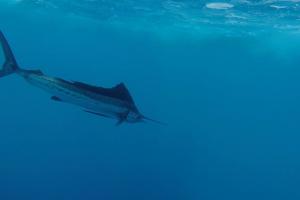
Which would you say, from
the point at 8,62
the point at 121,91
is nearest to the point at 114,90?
the point at 121,91

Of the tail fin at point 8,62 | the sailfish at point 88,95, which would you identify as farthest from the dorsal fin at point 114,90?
the tail fin at point 8,62

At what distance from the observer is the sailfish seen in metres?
4.35

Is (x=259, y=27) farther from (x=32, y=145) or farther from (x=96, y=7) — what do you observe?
(x=32, y=145)

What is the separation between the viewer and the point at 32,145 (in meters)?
33.8

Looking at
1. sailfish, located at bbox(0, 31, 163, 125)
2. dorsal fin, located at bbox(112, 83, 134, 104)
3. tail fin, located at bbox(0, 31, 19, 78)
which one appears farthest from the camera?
tail fin, located at bbox(0, 31, 19, 78)

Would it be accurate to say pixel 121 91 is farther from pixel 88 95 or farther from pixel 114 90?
pixel 88 95

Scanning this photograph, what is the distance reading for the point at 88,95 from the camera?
4379 millimetres

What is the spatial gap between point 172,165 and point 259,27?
13.2 metres

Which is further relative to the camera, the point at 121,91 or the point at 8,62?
the point at 8,62

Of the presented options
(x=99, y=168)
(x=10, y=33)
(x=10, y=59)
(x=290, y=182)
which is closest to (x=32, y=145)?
(x=99, y=168)

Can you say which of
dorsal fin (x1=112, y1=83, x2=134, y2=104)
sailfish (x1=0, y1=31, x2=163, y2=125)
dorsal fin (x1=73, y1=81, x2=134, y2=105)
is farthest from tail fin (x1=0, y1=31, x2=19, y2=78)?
A: dorsal fin (x1=112, y1=83, x2=134, y2=104)

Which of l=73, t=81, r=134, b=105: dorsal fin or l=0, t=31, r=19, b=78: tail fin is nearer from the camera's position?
l=73, t=81, r=134, b=105: dorsal fin

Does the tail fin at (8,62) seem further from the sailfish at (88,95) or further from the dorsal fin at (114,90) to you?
the dorsal fin at (114,90)

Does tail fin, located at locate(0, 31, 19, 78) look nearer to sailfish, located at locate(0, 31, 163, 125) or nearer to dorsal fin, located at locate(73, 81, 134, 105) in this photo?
sailfish, located at locate(0, 31, 163, 125)
